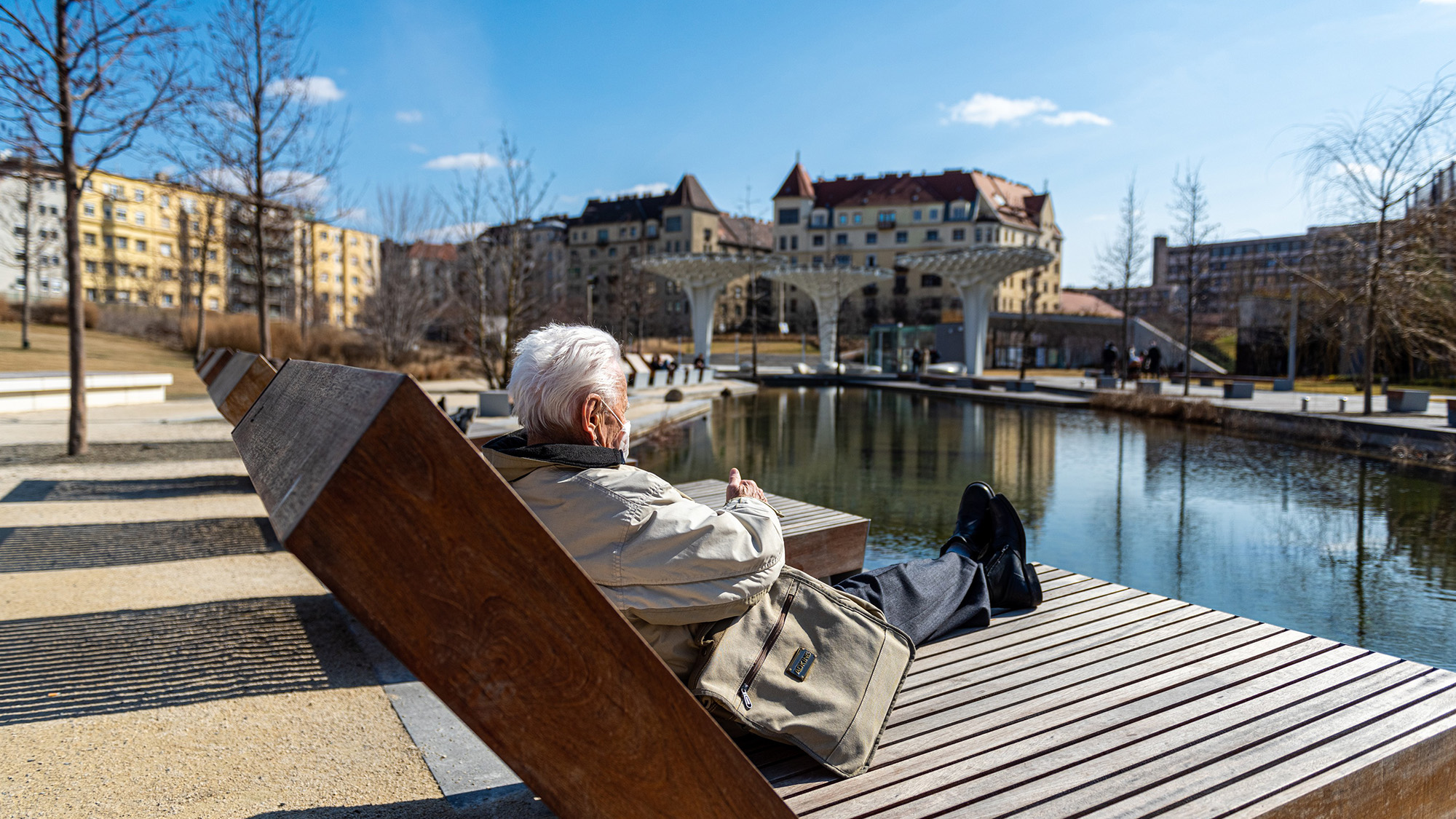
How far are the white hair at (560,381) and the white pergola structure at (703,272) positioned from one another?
3937cm

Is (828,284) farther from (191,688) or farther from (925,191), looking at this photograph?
(191,688)

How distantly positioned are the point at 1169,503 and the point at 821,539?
7193 mm

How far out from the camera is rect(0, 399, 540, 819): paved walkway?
288 cm

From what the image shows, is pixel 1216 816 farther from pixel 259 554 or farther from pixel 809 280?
pixel 809 280

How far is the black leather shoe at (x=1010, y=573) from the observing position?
3.28 meters

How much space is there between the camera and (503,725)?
1369 mm

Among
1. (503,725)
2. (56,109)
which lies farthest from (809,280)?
(503,725)

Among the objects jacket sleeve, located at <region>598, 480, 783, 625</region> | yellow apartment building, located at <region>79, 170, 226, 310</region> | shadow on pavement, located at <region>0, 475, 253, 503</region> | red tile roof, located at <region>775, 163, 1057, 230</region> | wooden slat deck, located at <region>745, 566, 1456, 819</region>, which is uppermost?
red tile roof, located at <region>775, 163, 1057, 230</region>

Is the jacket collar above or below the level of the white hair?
below

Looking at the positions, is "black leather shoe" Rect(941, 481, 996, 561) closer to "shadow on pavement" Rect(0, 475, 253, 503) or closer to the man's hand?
the man's hand

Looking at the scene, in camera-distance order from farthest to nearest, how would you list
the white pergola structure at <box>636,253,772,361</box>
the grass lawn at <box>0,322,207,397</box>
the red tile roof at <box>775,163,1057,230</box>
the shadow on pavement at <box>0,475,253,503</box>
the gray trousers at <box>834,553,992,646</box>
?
the red tile roof at <box>775,163,1057,230</box> < the white pergola structure at <box>636,253,772,361</box> < the grass lawn at <box>0,322,207,397</box> < the shadow on pavement at <box>0,475,253,503</box> < the gray trousers at <box>834,553,992,646</box>

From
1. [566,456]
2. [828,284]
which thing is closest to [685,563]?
[566,456]

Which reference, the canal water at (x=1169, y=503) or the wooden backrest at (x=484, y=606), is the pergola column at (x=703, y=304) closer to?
the canal water at (x=1169, y=503)

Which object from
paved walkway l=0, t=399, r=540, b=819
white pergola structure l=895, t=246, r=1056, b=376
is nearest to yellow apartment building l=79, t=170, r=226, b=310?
white pergola structure l=895, t=246, r=1056, b=376
